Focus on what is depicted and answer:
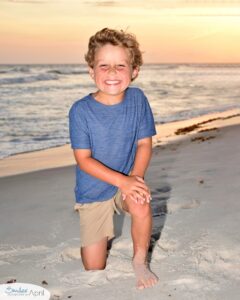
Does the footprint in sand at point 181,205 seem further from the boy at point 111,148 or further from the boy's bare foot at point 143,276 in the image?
the boy's bare foot at point 143,276

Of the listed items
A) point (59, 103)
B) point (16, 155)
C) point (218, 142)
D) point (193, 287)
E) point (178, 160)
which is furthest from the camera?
point (59, 103)

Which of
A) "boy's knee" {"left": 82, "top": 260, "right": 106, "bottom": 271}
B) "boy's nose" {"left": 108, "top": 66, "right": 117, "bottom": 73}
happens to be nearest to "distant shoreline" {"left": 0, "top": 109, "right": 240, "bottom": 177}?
"boy's knee" {"left": 82, "top": 260, "right": 106, "bottom": 271}

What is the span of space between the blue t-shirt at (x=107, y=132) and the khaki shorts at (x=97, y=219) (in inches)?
1.8

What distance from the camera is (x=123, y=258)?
3668mm

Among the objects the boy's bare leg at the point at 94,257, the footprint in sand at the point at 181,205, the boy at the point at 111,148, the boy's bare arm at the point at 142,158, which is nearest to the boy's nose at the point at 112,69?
the boy at the point at 111,148

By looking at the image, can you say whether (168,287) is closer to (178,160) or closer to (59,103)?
(178,160)

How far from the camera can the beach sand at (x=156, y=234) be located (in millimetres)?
3131

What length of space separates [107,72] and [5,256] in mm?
1749

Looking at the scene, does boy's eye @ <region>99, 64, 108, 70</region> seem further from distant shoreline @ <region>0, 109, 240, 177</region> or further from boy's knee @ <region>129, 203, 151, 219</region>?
distant shoreline @ <region>0, 109, 240, 177</region>

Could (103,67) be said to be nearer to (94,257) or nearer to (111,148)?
(111,148)

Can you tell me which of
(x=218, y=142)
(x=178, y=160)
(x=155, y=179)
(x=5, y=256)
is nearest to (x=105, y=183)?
(x=5, y=256)

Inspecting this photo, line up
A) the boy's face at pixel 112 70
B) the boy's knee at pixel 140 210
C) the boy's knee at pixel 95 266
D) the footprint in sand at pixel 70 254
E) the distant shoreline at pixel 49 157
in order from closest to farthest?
the boy's knee at pixel 140 210 < the boy's face at pixel 112 70 < the boy's knee at pixel 95 266 < the footprint in sand at pixel 70 254 < the distant shoreline at pixel 49 157

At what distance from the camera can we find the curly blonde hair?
3.29 meters

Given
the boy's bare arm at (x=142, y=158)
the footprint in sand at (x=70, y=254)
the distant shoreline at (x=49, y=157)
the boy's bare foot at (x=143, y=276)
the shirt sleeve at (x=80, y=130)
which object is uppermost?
the shirt sleeve at (x=80, y=130)
